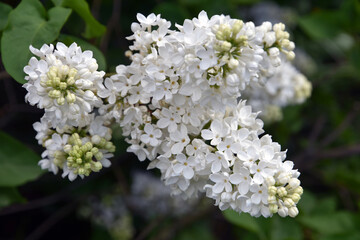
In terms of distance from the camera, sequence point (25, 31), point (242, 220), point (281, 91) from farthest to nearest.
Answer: point (281, 91) → point (242, 220) → point (25, 31)

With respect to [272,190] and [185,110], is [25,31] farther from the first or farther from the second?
[272,190]

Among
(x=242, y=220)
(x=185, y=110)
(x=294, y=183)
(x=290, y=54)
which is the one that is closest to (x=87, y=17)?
(x=185, y=110)

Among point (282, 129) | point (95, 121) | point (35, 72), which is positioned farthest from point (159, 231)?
point (35, 72)

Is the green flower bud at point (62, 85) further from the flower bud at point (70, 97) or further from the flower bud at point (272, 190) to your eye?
the flower bud at point (272, 190)

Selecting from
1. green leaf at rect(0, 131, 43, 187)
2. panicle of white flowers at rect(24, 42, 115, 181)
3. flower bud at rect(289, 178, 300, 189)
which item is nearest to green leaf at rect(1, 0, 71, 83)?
panicle of white flowers at rect(24, 42, 115, 181)

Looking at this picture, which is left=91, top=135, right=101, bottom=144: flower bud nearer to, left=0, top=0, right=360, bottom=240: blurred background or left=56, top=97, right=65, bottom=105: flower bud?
left=56, top=97, right=65, bottom=105: flower bud

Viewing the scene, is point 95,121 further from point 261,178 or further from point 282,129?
point 282,129

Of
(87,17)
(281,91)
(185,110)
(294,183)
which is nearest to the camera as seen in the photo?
(294,183)
